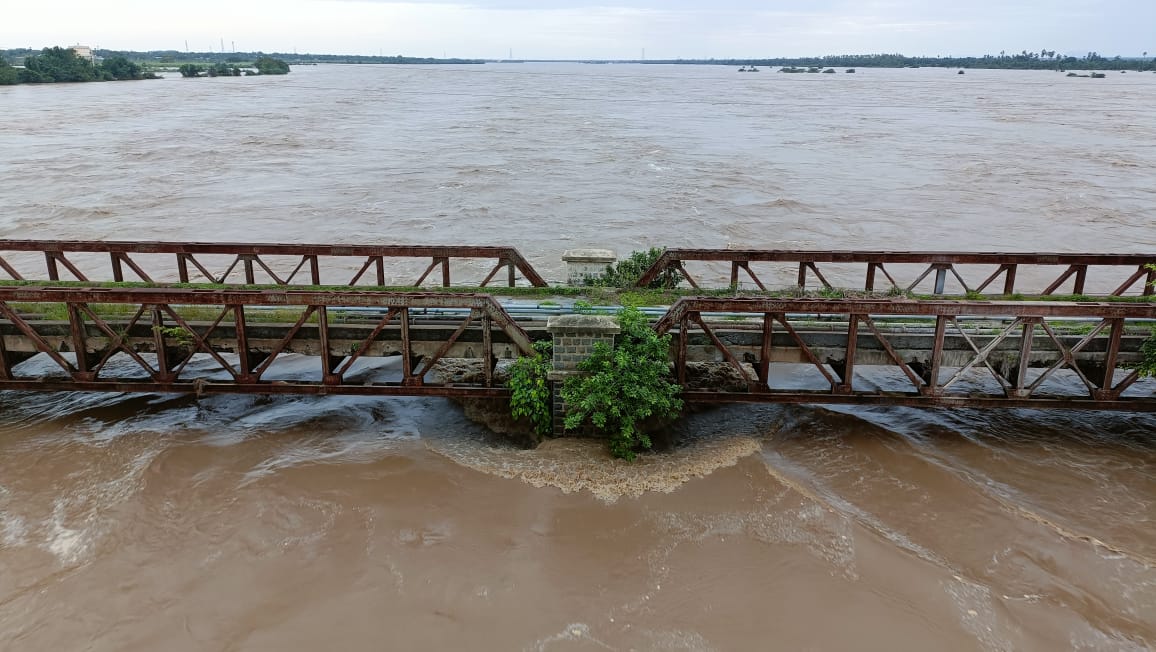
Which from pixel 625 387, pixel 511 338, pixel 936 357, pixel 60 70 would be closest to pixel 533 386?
pixel 511 338

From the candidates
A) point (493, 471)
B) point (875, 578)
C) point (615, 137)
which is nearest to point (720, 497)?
point (875, 578)

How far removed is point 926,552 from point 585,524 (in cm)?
386

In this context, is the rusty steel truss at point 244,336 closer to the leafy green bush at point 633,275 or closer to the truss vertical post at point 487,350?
the truss vertical post at point 487,350

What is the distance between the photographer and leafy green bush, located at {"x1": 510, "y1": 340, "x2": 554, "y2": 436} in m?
9.79

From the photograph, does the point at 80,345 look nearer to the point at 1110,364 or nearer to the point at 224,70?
the point at 1110,364

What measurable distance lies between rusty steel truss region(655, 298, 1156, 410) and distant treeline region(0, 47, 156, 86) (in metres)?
123

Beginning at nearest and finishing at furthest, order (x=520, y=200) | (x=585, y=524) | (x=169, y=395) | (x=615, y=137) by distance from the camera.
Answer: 1. (x=585, y=524)
2. (x=169, y=395)
3. (x=520, y=200)
4. (x=615, y=137)

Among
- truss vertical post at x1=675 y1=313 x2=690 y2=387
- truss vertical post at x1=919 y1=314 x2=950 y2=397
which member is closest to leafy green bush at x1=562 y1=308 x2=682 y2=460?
truss vertical post at x1=675 y1=313 x2=690 y2=387

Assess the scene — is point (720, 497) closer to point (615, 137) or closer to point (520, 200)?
point (520, 200)

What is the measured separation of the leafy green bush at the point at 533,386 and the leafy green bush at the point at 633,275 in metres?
3.48

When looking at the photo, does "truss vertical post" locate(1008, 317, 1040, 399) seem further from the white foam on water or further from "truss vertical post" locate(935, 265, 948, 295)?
the white foam on water

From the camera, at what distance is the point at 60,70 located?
10800 centimetres

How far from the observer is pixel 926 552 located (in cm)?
834

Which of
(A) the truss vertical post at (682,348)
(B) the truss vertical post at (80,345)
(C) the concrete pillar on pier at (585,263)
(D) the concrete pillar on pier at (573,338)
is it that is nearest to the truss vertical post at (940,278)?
(C) the concrete pillar on pier at (585,263)
